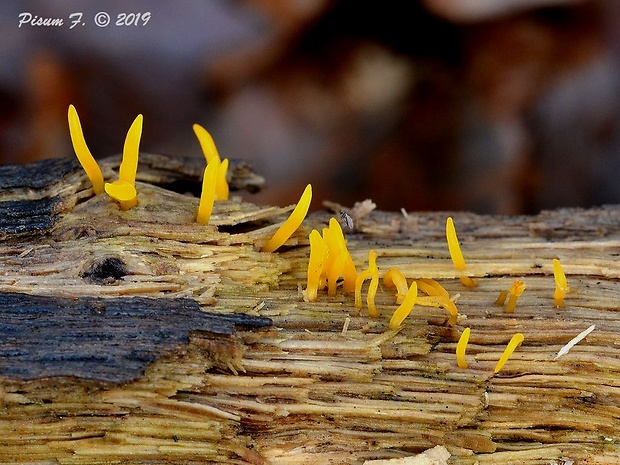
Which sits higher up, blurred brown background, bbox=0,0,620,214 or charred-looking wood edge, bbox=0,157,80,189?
blurred brown background, bbox=0,0,620,214

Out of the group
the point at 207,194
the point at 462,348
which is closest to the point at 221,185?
the point at 207,194

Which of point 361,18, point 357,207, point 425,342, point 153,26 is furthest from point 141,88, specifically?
point 425,342

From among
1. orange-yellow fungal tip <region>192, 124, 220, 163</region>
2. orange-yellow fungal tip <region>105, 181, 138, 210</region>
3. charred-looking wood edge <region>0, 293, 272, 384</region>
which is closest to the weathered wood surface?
charred-looking wood edge <region>0, 293, 272, 384</region>

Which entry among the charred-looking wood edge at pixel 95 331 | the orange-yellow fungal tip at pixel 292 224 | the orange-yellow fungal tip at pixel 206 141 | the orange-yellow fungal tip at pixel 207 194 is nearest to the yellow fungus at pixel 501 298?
the orange-yellow fungal tip at pixel 292 224

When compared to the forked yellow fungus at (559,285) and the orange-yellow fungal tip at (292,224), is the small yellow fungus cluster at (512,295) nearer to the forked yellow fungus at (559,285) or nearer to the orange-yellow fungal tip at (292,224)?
the forked yellow fungus at (559,285)

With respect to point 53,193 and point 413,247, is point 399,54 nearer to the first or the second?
point 413,247

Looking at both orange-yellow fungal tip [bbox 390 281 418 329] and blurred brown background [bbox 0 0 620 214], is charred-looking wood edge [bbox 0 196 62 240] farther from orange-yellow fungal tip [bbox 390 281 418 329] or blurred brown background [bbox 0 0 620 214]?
blurred brown background [bbox 0 0 620 214]

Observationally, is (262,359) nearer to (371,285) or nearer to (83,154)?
(371,285)
